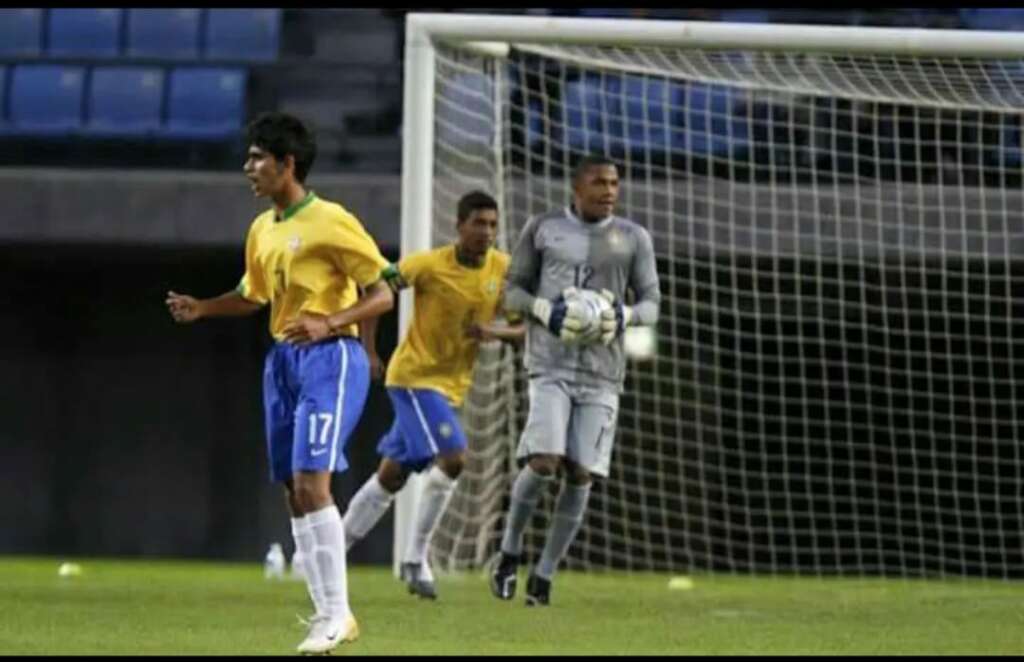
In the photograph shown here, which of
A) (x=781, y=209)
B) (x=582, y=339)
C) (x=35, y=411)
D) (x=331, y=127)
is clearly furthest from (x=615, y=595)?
(x=35, y=411)

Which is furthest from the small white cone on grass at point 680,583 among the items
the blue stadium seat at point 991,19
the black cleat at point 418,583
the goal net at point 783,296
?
the blue stadium seat at point 991,19

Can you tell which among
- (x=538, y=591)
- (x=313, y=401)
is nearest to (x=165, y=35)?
(x=538, y=591)

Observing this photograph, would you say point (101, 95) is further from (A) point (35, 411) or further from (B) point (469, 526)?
(B) point (469, 526)

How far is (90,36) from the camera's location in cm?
1839

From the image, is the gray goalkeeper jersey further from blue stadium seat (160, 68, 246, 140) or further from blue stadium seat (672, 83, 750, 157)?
blue stadium seat (160, 68, 246, 140)

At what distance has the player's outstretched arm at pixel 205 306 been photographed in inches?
337

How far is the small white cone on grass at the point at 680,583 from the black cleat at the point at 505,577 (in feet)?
6.94

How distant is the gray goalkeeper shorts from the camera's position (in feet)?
34.3

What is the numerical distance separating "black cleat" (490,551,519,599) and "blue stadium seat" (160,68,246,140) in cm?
745

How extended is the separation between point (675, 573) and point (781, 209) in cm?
250

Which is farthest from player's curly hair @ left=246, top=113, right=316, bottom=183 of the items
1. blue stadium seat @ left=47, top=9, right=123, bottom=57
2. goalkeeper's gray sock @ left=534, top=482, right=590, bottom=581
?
blue stadium seat @ left=47, top=9, right=123, bottom=57

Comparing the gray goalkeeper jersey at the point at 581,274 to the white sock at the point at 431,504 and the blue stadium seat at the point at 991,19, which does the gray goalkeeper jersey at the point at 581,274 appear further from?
the blue stadium seat at the point at 991,19

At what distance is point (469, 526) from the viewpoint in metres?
14.8

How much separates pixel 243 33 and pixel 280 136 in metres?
10.3
